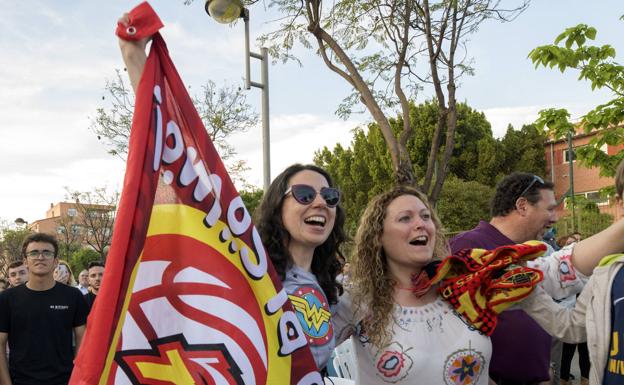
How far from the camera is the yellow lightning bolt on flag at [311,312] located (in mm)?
2352

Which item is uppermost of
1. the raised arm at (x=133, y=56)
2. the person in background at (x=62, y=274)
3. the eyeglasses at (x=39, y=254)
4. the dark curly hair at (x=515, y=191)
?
the raised arm at (x=133, y=56)

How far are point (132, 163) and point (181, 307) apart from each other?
476 mm

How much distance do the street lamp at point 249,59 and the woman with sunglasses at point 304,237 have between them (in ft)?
20.2

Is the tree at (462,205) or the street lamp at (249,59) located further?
the tree at (462,205)

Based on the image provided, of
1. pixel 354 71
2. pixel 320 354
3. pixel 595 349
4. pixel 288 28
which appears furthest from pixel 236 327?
pixel 288 28

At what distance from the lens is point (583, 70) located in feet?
25.3

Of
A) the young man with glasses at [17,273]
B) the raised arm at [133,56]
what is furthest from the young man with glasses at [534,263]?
the young man with glasses at [17,273]

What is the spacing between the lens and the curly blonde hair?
2.47 metres

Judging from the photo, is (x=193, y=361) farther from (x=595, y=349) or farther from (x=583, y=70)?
(x=583, y=70)

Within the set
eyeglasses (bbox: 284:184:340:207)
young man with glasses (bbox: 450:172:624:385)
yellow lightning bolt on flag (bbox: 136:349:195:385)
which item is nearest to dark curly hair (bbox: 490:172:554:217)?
young man with glasses (bbox: 450:172:624:385)

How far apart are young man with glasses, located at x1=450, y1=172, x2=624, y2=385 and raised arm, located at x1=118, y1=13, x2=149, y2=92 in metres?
1.65

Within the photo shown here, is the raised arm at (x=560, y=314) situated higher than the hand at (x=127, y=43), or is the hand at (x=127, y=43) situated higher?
the hand at (x=127, y=43)

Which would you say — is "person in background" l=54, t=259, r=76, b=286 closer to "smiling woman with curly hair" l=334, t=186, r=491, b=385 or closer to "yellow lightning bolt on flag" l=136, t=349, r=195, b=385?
"smiling woman with curly hair" l=334, t=186, r=491, b=385

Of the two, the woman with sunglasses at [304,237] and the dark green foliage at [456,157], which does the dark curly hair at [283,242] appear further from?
the dark green foliage at [456,157]
